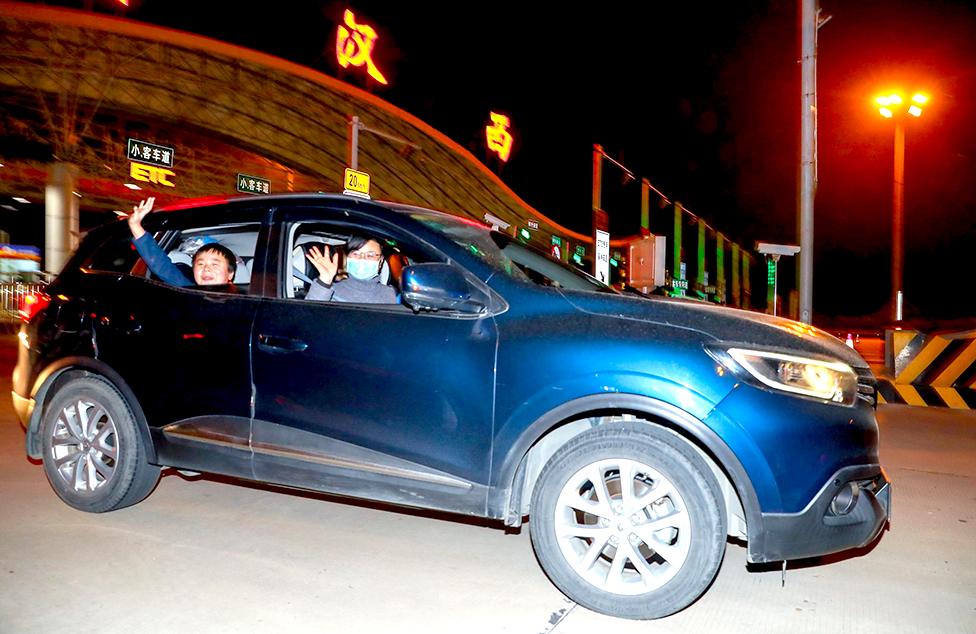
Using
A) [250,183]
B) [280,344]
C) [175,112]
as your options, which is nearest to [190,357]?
[280,344]

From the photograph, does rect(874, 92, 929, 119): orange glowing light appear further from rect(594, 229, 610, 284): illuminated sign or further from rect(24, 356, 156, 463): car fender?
rect(24, 356, 156, 463): car fender

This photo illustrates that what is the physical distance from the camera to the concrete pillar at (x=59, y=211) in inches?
910

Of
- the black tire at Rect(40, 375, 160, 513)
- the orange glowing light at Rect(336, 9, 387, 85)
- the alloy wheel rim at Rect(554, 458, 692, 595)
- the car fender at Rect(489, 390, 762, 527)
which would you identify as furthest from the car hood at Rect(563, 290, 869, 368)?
the orange glowing light at Rect(336, 9, 387, 85)

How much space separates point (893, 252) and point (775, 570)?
15791 millimetres

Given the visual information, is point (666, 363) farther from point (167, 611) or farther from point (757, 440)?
point (167, 611)

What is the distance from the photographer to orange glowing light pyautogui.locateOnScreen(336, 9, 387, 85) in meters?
29.0

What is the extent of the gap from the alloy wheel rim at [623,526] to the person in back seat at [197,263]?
2.32m

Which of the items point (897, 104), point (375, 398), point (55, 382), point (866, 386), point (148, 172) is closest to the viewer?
point (866, 386)

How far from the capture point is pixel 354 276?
14.3 ft

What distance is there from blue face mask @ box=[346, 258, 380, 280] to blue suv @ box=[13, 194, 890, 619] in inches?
6.8

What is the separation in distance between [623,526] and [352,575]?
1.34m

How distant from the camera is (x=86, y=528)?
4.29 meters

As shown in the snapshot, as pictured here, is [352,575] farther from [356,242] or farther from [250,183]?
[250,183]

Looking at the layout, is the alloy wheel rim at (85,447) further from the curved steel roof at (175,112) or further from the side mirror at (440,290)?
the curved steel roof at (175,112)
